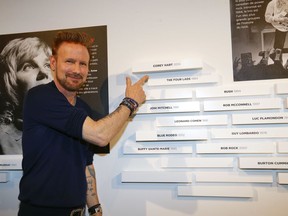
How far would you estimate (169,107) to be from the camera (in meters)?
1.35

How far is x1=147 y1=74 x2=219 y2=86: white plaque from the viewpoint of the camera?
133cm

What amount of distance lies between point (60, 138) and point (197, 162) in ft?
2.20

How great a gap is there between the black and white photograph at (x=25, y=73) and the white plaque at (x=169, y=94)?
249 mm

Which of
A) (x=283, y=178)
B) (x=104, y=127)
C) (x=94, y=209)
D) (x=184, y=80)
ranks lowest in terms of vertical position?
(x=94, y=209)

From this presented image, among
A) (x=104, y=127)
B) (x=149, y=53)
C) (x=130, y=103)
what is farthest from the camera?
(x=149, y=53)

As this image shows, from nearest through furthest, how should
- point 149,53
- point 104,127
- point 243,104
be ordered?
point 104,127
point 243,104
point 149,53

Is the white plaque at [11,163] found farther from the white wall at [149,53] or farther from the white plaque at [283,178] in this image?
the white plaque at [283,178]

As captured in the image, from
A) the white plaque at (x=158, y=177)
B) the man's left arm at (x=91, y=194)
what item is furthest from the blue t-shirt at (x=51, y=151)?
the white plaque at (x=158, y=177)

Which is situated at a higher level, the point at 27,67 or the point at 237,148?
the point at 27,67

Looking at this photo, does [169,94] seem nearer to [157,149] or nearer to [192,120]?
[192,120]

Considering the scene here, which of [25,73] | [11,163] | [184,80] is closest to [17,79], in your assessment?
[25,73]

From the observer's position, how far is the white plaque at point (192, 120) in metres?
1.31

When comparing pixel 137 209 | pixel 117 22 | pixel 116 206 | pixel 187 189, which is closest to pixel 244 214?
pixel 187 189

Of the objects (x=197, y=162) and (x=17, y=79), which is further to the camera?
(x=17, y=79)
